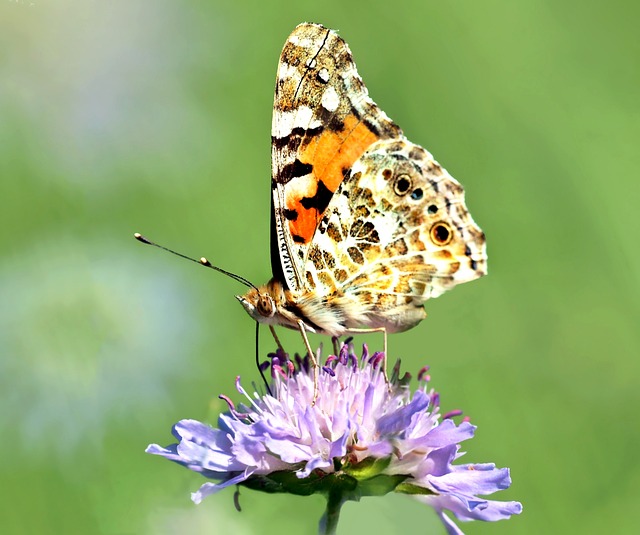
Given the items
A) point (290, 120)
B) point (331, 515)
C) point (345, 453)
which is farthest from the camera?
point (290, 120)

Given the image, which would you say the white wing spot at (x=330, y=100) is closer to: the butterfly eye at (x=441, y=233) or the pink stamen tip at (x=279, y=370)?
the butterfly eye at (x=441, y=233)

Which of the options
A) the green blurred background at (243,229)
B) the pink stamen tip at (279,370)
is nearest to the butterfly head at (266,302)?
the pink stamen tip at (279,370)

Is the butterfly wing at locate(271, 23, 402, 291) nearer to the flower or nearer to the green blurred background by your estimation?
the flower

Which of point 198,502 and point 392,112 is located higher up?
point 392,112

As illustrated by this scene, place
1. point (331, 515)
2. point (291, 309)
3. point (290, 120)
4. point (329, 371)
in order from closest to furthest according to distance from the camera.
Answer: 1. point (331, 515)
2. point (329, 371)
3. point (291, 309)
4. point (290, 120)

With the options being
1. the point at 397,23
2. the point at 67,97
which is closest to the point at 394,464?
the point at 67,97

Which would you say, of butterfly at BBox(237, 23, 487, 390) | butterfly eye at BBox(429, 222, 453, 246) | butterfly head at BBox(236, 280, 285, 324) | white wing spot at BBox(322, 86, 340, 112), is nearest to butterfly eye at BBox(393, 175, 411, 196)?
butterfly at BBox(237, 23, 487, 390)

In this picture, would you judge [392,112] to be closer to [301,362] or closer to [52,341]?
[52,341]

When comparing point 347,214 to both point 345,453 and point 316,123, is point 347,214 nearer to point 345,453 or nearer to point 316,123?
point 316,123

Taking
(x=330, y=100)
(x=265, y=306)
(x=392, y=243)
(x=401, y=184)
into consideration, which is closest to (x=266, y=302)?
(x=265, y=306)
